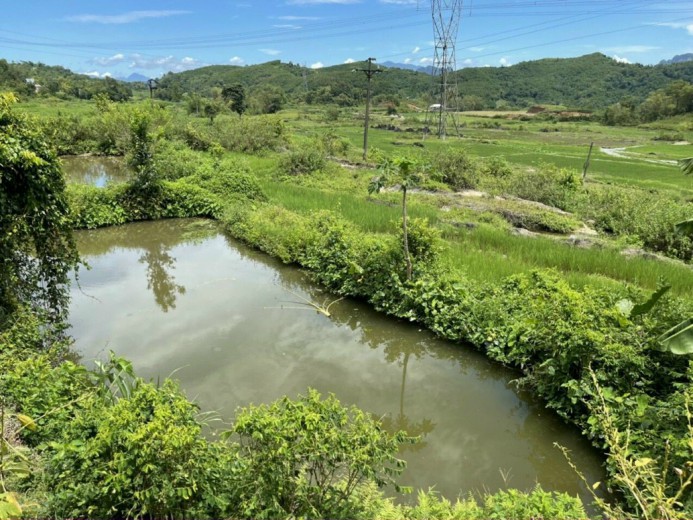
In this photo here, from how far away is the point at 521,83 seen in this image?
4237 inches

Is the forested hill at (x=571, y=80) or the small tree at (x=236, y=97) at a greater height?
the forested hill at (x=571, y=80)

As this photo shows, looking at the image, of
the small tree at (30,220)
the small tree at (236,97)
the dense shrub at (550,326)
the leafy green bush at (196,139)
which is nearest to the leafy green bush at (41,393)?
the small tree at (30,220)

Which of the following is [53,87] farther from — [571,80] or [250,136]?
[571,80]

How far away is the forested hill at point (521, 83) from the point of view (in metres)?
92.2

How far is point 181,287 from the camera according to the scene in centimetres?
969

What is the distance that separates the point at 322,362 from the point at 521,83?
11757 centimetres

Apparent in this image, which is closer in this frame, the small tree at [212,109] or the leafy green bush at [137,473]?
the leafy green bush at [137,473]

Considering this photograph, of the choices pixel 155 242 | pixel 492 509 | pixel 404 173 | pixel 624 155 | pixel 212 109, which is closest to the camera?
pixel 492 509

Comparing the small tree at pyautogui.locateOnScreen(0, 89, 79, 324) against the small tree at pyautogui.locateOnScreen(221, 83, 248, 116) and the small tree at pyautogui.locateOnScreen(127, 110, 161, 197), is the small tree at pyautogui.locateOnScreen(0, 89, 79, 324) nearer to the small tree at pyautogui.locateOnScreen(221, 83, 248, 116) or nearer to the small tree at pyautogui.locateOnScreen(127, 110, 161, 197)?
the small tree at pyautogui.locateOnScreen(127, 110, 161, 197)

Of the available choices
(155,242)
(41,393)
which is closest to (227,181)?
(155,242)

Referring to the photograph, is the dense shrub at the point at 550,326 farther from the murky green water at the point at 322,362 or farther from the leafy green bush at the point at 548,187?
the leafy green bush at the point at 548,187

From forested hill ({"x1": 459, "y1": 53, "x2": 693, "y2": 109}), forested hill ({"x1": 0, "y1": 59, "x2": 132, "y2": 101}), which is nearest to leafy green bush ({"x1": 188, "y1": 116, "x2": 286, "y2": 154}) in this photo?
forested hill ({"x1": 0, "y1": 59, "x2": 132, "y2": 101})

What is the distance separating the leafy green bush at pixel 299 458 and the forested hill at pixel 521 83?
8435 centimetres

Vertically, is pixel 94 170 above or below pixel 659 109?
below
